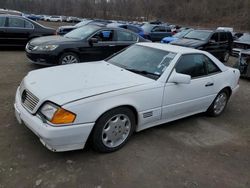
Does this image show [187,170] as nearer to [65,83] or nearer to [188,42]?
[65,83]

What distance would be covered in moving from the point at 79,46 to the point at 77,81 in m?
4.51

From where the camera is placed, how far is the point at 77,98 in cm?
319

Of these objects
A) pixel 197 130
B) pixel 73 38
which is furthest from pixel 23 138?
pixel 73 38

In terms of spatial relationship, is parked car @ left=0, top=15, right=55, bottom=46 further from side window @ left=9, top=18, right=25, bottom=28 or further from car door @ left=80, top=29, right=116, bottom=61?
car door @ left=80, top=29, right=116, bottom=61

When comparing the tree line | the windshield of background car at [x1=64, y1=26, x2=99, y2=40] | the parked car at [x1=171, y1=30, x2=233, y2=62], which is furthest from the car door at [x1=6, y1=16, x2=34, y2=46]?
the tree line

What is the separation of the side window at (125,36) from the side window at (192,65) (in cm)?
456

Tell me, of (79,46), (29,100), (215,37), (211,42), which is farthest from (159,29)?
(29,100)

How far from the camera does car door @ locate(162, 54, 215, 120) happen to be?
13.7ft

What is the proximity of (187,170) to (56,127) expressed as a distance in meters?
1.78

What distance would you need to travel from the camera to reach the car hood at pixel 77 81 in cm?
326

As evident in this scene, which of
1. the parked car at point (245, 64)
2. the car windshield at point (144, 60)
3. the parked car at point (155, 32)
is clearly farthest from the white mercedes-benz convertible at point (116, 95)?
the parked car at point (155, 32)

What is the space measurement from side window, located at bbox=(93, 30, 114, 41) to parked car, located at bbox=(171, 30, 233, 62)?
12.9 feet

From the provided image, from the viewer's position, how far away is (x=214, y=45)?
38.9ft

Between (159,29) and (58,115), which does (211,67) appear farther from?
(159,29)
